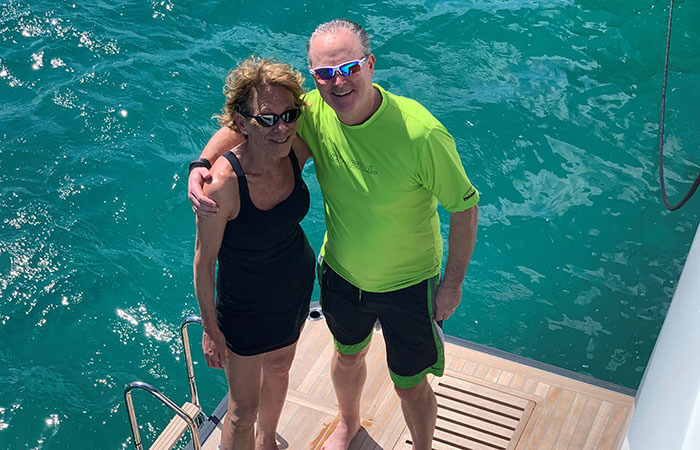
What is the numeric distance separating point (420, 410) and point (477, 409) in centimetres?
84

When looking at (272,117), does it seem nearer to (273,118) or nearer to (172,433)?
(273,118)

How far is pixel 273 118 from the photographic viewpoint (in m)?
2.84

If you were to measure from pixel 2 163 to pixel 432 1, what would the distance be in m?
5.80

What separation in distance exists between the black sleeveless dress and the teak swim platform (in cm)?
93

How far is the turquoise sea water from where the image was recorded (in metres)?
5.95

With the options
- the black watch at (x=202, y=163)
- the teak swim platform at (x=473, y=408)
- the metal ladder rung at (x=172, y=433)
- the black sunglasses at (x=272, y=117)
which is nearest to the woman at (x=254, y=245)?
the black sunglasses at (x=272, y=117)

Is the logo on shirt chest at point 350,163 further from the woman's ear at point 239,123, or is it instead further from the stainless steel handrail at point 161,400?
the stainless steel handrail at point 161,400

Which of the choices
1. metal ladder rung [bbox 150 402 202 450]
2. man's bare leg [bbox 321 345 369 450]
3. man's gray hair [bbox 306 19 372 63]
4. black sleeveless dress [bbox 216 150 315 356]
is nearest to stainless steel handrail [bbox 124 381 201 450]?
metal ladder rung [bbox 150 402 202 450]

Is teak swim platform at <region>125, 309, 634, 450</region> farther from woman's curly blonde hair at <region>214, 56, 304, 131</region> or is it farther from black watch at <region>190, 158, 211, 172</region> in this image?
woman's curly blonde hair at <region>214, 56, 304, 131</region>

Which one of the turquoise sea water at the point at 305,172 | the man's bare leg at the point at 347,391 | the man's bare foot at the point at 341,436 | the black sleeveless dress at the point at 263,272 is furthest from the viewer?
the turquoise sea water at the point at 305,172

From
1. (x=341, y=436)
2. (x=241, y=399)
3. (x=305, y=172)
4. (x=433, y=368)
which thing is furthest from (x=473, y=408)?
(x=305, y=172)

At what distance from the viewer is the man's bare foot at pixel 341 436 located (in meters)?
3.91

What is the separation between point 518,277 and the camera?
6621mm

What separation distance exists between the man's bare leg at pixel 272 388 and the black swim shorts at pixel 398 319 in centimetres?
29
